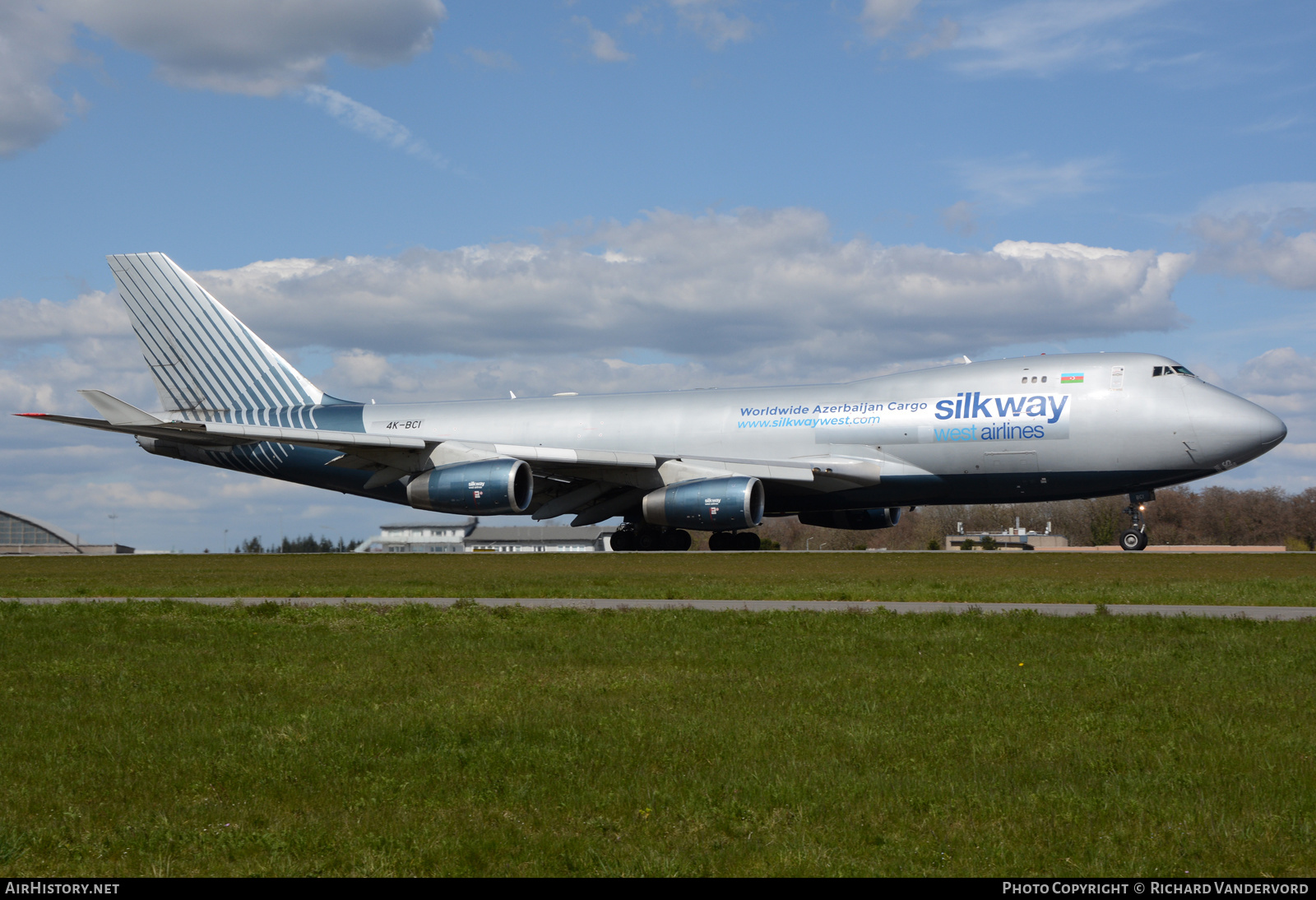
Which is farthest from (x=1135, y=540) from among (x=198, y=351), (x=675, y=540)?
(x=198, y=351)

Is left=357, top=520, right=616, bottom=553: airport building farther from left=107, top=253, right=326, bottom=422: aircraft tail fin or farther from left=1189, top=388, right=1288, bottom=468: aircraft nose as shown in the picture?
left=1189, top=388, right=1288, bottom=468: aircraft nose

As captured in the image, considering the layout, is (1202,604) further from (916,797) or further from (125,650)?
(125,650)

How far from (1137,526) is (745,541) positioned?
11781mm

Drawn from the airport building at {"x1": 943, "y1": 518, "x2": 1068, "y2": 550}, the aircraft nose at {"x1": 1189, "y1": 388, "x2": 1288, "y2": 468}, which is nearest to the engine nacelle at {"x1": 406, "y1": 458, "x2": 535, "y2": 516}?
the aircraft nose at {"x1": 1189, "y1": 388, "x2": 1288, "y2": 468}

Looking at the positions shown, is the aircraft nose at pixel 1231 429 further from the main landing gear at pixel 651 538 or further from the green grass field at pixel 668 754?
the green grass field at pixel 668 754

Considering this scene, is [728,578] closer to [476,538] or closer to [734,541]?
[734,541]

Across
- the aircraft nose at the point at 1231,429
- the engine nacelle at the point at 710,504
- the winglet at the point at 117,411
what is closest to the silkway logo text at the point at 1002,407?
the aircraft nose at the point at 1231,429

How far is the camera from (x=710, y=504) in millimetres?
30562

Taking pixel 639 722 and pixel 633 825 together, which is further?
pixel 639 722

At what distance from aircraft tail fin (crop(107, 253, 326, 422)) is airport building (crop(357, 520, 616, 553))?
55.8m

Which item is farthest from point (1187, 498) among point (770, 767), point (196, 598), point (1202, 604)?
point (770, 767)

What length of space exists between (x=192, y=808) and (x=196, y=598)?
12715mm

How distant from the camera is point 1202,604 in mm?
15711

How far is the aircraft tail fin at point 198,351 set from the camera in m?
41.4
